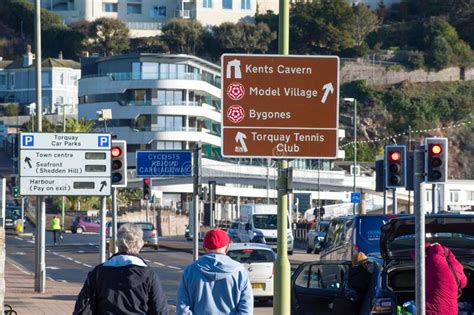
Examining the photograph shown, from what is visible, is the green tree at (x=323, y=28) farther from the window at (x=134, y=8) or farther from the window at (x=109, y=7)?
the window at (x=109, y=7)

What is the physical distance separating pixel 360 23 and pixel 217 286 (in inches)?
7184

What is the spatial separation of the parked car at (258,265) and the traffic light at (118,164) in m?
4.59

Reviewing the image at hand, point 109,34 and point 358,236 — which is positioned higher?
point 109,34

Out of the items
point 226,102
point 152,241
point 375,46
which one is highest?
point 375,46

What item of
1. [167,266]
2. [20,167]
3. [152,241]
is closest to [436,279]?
[20,167]

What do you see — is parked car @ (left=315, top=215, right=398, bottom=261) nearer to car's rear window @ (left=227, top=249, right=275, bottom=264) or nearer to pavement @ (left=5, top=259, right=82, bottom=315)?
car's rear window @ (left=227, top=249, right=275, bottom=264)

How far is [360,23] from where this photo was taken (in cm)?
19288

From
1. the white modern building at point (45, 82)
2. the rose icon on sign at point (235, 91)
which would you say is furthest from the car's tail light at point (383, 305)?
the white modern building at point (45, 82)

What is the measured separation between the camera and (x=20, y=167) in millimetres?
27859

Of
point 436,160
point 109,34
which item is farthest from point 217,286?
point 109,34

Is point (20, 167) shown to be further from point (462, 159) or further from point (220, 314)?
point (462, 159)

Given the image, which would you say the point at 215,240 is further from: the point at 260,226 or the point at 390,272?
the point at 260,226

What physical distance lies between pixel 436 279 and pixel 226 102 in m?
3.49

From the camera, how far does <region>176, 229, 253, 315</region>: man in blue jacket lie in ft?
39.7
